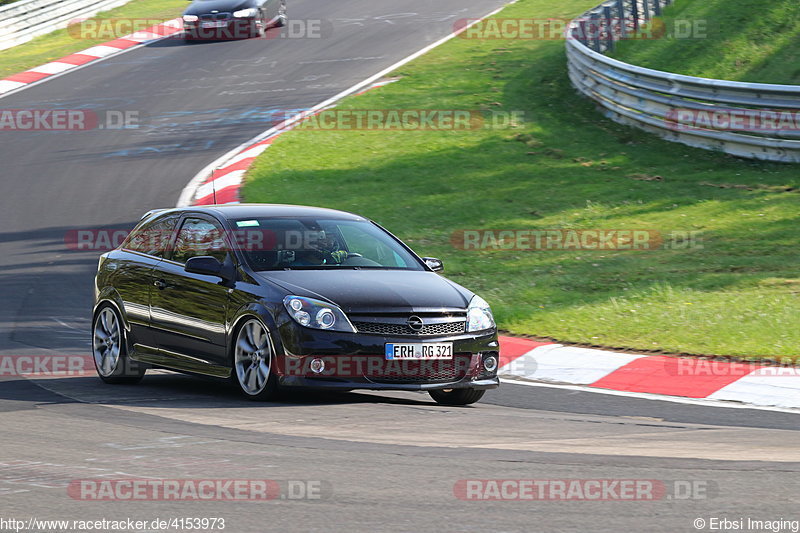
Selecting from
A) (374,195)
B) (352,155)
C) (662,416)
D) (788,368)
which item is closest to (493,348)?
(662,416)

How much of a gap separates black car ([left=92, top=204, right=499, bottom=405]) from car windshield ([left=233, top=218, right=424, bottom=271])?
11 millimetres

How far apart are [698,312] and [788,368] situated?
1860mm

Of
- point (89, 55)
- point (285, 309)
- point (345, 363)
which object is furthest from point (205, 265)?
point (89, 55)

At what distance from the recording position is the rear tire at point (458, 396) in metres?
9.35

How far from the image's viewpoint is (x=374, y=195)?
18.7 metres

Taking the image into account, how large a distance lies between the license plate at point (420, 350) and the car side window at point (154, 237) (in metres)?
2.55

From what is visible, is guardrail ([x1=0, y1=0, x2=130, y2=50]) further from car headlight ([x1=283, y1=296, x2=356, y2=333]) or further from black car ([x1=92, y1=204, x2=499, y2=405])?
car headlight ([x1=283, y1=296, x2=356, y2=333])

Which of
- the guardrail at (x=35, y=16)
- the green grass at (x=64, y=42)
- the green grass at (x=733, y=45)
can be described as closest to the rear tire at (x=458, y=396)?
the green grass at (x=733, y=45)

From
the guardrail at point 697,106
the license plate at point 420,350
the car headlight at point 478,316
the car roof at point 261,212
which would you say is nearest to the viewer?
the license plate at point 420,350

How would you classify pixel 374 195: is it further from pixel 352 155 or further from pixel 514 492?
pixel 514 492

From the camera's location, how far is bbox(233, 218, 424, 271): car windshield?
954cm

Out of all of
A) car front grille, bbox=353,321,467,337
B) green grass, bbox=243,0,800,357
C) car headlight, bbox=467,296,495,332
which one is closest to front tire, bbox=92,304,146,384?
car front grille, bbox=353,321,467,337

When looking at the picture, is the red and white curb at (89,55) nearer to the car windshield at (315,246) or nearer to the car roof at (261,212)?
the car roof at (261,212)

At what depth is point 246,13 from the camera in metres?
30.4
